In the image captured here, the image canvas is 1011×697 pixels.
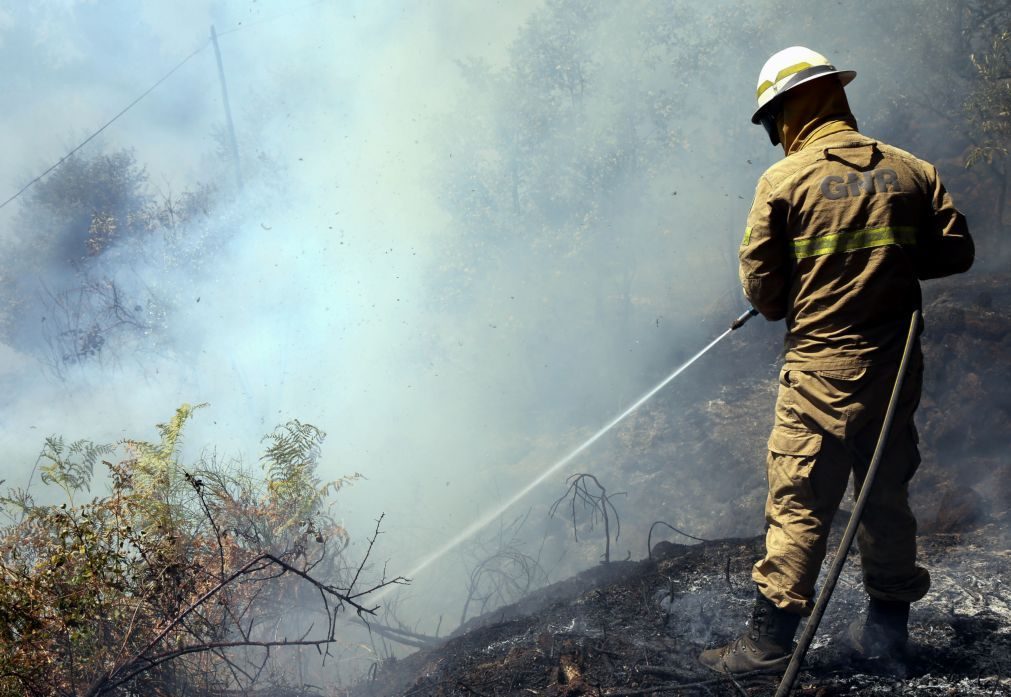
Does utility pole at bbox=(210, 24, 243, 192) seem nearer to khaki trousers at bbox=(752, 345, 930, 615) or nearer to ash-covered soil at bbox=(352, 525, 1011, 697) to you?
ash-covered soil at bbox=(352, 525, 1011, 697)

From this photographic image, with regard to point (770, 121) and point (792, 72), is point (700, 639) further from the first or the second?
point (792, 72)

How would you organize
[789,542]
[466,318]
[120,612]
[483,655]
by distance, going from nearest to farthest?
[789,542]
[120,612]
[483,655]
[466,318]

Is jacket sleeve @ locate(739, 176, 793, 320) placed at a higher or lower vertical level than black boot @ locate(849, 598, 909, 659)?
higher

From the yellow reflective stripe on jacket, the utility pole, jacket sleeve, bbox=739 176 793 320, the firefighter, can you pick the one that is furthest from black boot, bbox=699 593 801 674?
the utility pole

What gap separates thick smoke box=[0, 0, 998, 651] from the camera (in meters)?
9.27

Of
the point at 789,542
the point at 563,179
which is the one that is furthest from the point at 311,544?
the point at 563,179

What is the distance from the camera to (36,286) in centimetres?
1152

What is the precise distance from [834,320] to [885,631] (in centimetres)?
110

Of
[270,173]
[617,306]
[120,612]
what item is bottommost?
[120,612]

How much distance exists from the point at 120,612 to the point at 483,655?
1484mm

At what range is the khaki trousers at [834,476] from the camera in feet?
6.63

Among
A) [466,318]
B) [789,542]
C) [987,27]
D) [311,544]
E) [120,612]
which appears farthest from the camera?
[466,318]

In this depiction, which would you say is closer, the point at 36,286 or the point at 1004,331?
the point at 1004,331

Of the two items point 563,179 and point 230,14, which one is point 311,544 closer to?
point 563,179
